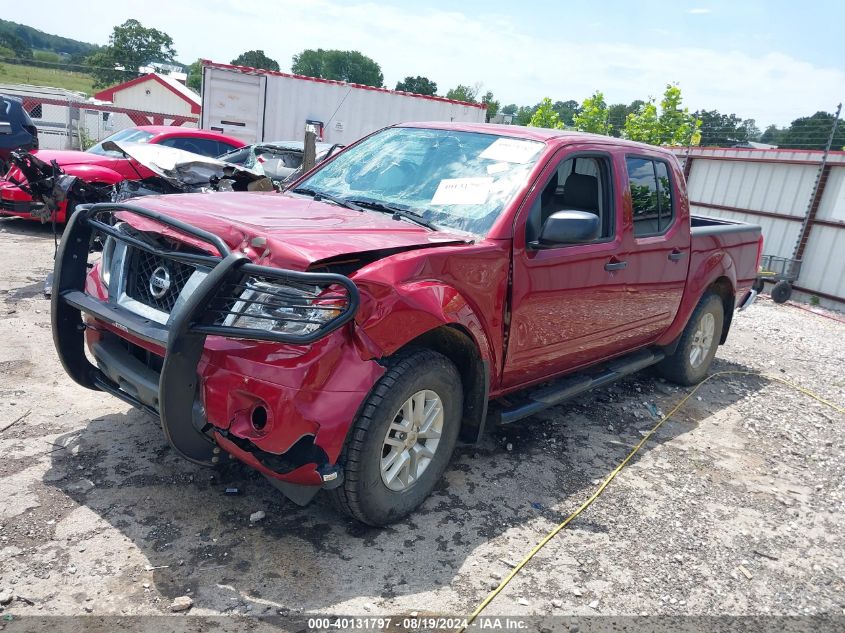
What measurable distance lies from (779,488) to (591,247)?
2046mm

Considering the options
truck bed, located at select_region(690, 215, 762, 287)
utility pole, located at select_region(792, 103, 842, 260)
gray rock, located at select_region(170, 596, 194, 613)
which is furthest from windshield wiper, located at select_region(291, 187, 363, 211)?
utility pole, located at select_region(792, 103, 842, 260)

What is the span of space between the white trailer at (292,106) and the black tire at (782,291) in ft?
35.1

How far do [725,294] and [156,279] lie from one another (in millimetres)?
5077

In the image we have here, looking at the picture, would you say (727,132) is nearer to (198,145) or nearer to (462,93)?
(198,145)

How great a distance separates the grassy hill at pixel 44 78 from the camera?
62.4 metres

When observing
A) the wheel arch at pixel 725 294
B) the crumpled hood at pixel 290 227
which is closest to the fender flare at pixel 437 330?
the crumpled hood at pixel 290 227

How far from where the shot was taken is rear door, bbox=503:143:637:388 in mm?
3678

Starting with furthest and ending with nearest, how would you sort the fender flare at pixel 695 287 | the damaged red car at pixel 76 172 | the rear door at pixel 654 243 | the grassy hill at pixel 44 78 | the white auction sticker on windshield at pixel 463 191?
the grassy hill at pixel 44 78
the damaged red car at pixel 76 172
the fender flare at pixel 695 287
the rear door at pixel 654 243
the white auction sticker on windshield at pixel 463 191

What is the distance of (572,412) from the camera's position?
16.8 feet

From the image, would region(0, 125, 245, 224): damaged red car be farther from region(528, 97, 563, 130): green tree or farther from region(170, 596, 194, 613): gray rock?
region(528, 97, 563, 130): green tree

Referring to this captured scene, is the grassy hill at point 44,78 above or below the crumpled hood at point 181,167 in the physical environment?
below

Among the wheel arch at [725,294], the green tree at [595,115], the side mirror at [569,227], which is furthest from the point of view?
the green tree at [595,115]

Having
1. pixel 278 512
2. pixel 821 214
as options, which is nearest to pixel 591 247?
pixel 278 512

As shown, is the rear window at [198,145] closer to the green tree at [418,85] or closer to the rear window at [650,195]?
the rear window at [650,195]
